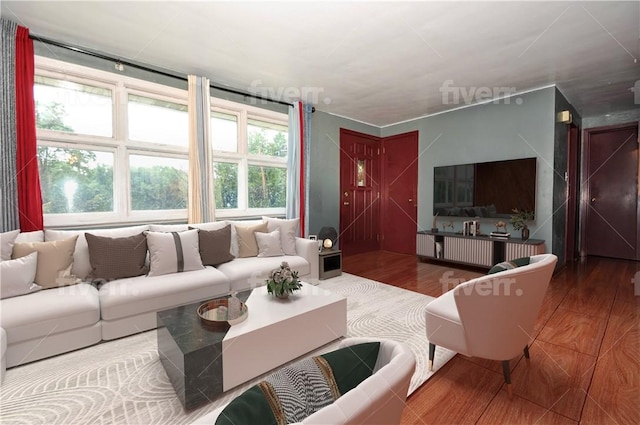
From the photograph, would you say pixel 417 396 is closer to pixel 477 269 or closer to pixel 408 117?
pixel 477 269

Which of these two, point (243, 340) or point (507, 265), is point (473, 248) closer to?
point (507, 265)

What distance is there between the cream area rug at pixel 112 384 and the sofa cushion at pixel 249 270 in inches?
31.2

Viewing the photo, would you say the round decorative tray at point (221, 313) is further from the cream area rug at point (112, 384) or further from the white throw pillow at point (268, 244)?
the white throw pillow at point (268, 244)

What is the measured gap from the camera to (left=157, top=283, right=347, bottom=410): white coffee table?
1567 millimetres

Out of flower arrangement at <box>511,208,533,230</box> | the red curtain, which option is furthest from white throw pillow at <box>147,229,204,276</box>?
flower arrangement at <box>511,208,533,230</box>

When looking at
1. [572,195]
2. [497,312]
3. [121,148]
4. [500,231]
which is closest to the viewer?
[497,312]

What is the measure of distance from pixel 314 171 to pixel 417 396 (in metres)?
3.73

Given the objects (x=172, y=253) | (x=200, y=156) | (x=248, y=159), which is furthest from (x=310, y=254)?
(x=200, y=156)

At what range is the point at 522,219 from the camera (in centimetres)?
404

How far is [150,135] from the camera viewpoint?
3.38 meters

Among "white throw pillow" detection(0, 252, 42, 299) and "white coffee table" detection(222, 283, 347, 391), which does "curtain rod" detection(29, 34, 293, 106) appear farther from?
"white coffee table" detection(222, 283, 347, 391)

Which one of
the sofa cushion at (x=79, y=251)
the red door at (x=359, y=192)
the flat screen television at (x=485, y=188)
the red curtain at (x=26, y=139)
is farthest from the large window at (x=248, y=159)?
the flat screen television at (x=485, y=188)

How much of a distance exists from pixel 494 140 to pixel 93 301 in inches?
203

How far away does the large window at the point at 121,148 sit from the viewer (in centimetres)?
283
